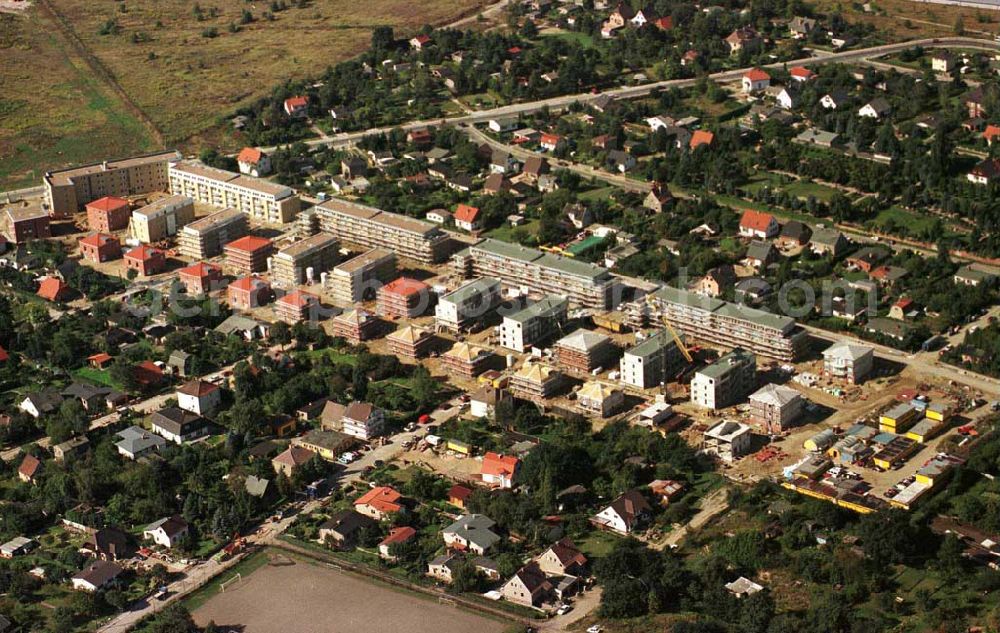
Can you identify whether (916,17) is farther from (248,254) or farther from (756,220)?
(248,254)

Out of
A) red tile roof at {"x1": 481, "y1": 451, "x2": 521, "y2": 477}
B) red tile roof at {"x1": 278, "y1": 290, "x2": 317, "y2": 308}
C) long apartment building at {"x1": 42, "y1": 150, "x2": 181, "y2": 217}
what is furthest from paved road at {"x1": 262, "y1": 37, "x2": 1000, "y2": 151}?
red tile roof at {"x1": 481, "y1": 451, "x2": 521, "y2": 477}

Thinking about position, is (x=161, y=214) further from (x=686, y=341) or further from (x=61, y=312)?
(x=686, y=341)

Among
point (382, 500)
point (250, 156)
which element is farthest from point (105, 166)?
point (382, 500)

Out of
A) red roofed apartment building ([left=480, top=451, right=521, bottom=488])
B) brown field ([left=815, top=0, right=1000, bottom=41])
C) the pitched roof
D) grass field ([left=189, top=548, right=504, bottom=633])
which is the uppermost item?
brown field ([left=815, top=0, right=1000, bottom=41])

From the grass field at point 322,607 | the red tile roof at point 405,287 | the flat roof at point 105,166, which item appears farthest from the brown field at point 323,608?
the flat roof at point 105,166

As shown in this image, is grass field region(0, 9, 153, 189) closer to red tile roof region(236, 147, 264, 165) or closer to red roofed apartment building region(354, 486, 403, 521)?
red tile roof region(236, 147, 264, 165)

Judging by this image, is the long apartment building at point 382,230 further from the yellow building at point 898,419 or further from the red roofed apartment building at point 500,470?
the yellow building at point 898,419
